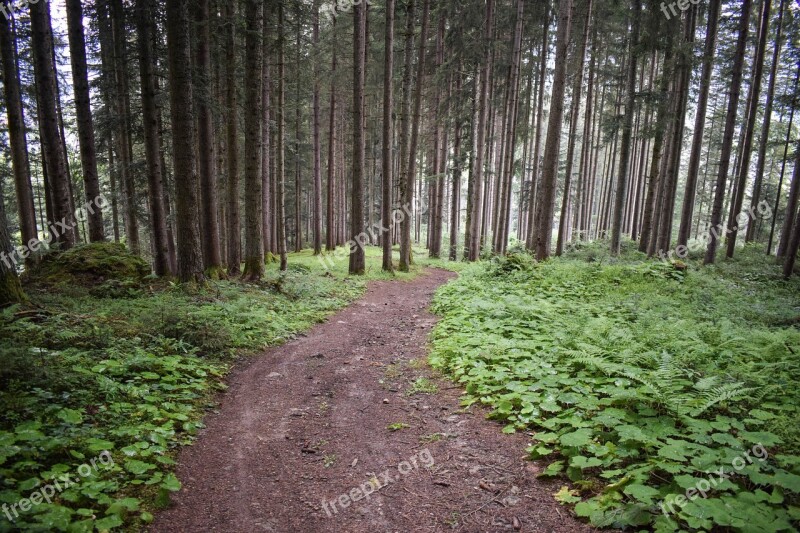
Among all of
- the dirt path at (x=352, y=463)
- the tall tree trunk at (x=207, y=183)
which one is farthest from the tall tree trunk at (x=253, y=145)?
the dirt path at (x=352, y=463)

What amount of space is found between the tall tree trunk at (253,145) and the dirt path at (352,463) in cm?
612

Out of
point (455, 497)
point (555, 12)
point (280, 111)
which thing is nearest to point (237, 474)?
point (455, 497)

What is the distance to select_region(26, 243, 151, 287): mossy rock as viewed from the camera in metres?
9.94

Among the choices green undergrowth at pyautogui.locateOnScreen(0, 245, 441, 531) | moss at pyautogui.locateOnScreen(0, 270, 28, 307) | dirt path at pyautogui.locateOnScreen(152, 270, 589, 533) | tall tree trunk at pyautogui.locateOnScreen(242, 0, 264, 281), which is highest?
tall tree trunk at pyautogui.locateOnScreen(242, 0, 264, 281)

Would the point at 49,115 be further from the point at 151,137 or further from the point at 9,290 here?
the point at 9,290

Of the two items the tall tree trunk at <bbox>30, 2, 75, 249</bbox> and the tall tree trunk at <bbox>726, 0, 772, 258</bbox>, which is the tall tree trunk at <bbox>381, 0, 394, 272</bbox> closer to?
the tall tree trunk at <bbox>30, 2, 75, 249</bbox>

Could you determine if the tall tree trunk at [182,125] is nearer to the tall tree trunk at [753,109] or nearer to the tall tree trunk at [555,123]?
the tall tree trunk at [555,123]

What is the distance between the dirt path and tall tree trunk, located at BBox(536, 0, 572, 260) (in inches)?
363

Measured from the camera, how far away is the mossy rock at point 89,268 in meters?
9.94

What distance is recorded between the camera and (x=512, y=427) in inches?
174

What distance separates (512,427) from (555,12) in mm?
21772

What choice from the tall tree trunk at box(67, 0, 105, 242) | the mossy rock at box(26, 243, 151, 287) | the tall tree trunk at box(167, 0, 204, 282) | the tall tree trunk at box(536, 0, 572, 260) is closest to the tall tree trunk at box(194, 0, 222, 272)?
the mossy rock at box(26, 243, 151, 287)

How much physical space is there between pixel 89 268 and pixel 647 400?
1251cm

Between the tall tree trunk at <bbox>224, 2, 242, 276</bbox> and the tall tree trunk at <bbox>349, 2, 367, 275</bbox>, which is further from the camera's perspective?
the tall tree trunk at <bbox>349, 2, 367, 275</bbox>
